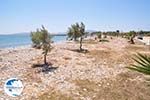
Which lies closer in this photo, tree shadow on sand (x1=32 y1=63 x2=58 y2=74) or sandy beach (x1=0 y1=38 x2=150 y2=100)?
sandy beach (x1=0 y1=38 x2=150 y2=100)

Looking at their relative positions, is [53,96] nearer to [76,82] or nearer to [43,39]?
[76,82]

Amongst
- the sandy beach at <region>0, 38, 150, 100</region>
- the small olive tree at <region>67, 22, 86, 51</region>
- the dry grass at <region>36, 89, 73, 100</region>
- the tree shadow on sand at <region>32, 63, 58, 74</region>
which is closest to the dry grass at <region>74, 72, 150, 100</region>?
the sandy beach at <region>0, 38, 150, 100</region>

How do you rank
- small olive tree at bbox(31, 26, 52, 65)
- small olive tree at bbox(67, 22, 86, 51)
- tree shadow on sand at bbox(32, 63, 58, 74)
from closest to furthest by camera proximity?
tree shadow on sand at bbox(32, 63, 58, 74), small olive tree at bbox(31, 26, 52, 65), small olive tree at bbox(67, 22, 86, 51)

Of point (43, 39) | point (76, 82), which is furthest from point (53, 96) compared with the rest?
point (43, 39)

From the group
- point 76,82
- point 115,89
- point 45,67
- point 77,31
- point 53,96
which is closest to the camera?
point 53,96

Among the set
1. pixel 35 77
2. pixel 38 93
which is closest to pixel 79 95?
pixel 38 93

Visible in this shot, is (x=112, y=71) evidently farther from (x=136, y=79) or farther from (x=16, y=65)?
(x=16, y=65)

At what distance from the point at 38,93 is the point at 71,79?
5547 millimetres

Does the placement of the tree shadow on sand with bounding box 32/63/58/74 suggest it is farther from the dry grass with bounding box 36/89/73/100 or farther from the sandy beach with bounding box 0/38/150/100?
the dry grass with bounding box 36/89/73/100

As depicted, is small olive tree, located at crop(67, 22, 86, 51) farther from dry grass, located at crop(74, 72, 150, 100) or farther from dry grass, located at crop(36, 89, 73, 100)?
dry grass, located at crop(36, 89, 73, 100)

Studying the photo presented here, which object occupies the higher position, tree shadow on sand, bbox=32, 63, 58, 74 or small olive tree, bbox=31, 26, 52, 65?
small olive tree, bbox=31, 26, 52, 65

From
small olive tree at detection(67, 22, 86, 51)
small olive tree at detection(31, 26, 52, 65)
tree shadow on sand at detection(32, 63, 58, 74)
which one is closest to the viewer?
tree shadow on sand at detection(32, 63, 58, 74)

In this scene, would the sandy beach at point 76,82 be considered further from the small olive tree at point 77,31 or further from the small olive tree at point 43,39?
the small olive tree at point 77,31

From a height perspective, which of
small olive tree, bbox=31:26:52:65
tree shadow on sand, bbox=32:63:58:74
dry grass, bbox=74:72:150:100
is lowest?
dry grass, bbox=74:72:150:100
